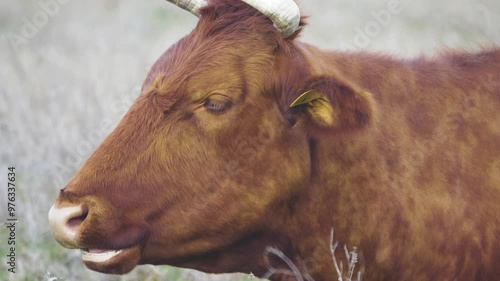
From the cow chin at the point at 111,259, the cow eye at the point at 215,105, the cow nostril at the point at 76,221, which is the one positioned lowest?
the cow chin at the point at 111,259

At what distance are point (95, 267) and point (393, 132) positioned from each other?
1.70 m

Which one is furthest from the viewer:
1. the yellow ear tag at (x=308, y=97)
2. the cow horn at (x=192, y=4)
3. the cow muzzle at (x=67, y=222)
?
the cow horn at (x=192, y=4)

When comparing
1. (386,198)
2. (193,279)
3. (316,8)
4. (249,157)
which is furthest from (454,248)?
(316,8)

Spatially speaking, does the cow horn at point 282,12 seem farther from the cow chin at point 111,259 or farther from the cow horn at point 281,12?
the cow chin at point 111,259

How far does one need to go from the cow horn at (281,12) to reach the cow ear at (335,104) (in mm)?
319

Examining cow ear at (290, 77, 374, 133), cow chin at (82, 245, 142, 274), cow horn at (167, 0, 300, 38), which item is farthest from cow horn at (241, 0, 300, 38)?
cow chin at (82, 245, 142, 274)

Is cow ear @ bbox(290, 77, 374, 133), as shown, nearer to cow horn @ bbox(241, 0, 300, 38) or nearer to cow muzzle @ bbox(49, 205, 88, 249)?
cow horn @ bbox(241, 0, 300, 38)

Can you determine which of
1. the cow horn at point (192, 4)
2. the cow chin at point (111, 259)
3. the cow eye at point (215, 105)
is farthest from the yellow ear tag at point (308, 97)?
the cow chin at point (111, 259)

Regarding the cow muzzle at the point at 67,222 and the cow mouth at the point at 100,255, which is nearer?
the cow muzzle at the point at 67,222

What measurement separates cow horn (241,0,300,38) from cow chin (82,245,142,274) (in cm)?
133

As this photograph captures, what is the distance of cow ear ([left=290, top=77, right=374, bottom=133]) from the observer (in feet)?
16.5

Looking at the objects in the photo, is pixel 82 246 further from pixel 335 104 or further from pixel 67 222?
pixel 335 104

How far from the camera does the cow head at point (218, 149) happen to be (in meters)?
4.95

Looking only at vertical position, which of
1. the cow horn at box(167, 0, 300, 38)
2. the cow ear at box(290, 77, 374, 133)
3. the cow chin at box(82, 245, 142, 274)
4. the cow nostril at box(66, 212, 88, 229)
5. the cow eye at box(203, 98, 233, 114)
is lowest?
the cow chin at box(82, 245, 142, 274)
